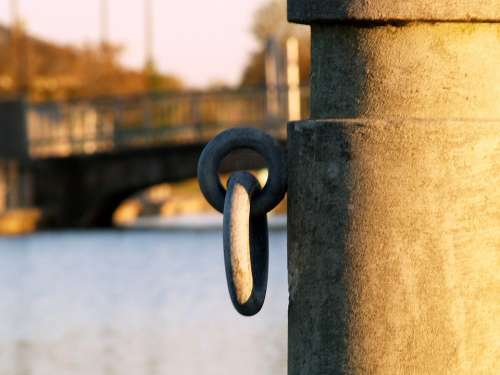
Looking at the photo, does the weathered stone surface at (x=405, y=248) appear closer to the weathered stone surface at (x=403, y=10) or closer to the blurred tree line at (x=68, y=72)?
the weathered stone surface at (x=403, y=10)

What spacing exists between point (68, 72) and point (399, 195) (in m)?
57.1

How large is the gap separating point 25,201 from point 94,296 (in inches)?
510

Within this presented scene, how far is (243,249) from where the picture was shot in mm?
2775

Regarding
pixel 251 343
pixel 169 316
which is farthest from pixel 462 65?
pixel 169 316

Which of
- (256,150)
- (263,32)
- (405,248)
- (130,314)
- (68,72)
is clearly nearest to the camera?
(405,248)

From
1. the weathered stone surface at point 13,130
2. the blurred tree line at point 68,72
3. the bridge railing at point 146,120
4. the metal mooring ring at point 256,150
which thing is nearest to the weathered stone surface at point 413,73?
the metal mooring ring at point 256,150

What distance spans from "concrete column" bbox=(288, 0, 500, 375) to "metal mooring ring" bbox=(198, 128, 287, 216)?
0.04m

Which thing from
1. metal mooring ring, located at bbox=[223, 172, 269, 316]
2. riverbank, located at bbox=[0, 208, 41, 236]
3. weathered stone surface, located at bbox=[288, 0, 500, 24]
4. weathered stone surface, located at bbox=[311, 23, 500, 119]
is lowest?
riverbank, located at bbox=[0, 208, 41, 236]

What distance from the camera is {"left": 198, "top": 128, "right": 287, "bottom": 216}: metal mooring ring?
2.86 meters

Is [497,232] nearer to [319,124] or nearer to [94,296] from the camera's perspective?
[319,124]

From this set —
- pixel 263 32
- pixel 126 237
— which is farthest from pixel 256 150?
pixel 263 32

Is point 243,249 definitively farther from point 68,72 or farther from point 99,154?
point 68,72

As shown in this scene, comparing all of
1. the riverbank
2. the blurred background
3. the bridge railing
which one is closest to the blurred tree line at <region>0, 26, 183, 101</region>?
the blurred background

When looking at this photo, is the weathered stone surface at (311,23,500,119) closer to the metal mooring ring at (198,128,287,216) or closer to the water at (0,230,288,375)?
the metal mooring ring at (198,128,287,216)
